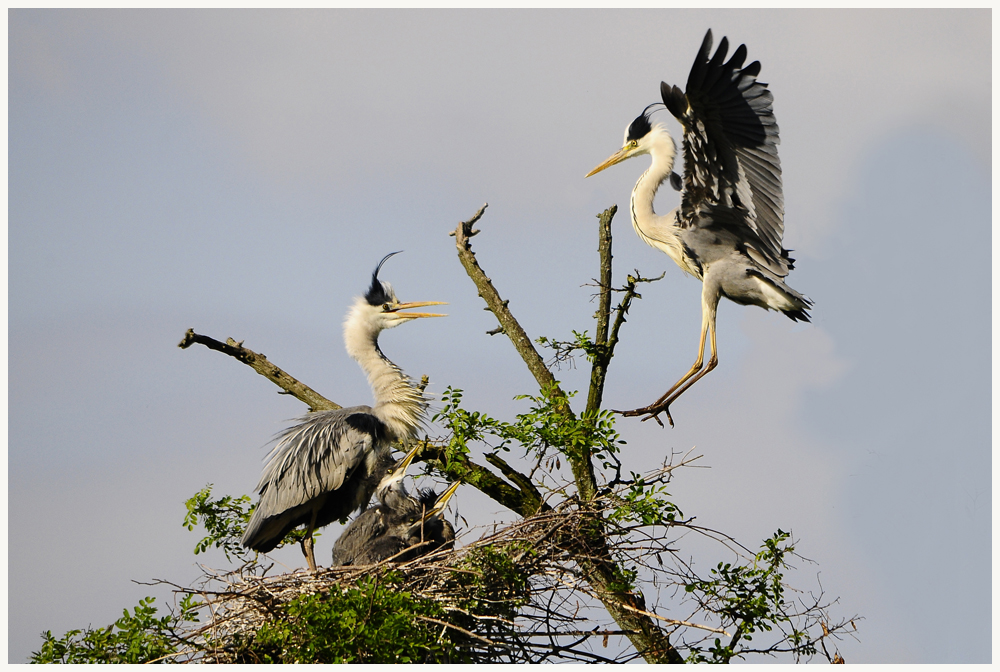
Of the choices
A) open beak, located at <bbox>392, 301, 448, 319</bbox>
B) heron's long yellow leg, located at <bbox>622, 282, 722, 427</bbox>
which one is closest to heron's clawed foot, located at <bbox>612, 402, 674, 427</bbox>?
heron's long yellow leg, located at <bbox>622, 282, 722, 427</bbox>

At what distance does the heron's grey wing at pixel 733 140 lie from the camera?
565 cm

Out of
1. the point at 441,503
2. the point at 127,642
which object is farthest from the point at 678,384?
the point at 127,642

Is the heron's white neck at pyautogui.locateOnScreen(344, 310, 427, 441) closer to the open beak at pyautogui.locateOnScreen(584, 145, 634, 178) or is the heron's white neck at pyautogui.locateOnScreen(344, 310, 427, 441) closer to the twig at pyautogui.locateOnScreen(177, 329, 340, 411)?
the twig at pyautogui.locateOnScreen(177, 329, 340, 411)

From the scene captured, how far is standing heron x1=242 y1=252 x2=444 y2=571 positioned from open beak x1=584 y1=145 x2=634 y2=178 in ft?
4.89

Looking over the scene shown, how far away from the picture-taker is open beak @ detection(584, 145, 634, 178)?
699cm

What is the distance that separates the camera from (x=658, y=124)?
6.84 m

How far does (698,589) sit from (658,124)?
10.8 feet

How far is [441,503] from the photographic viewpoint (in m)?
5.96

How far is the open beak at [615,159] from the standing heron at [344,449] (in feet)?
4.89

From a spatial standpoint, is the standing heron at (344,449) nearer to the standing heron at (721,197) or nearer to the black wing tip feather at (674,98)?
the standing heron at (721,197)

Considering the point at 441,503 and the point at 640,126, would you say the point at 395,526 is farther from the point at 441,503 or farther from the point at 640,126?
the point at 640,126

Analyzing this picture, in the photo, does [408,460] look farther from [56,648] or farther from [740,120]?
[740,120]

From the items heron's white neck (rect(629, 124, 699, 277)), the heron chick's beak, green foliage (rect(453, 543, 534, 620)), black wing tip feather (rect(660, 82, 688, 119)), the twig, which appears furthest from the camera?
the twig

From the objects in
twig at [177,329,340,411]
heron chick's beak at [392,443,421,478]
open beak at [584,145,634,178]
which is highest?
open beak at [584,145,634,178]
